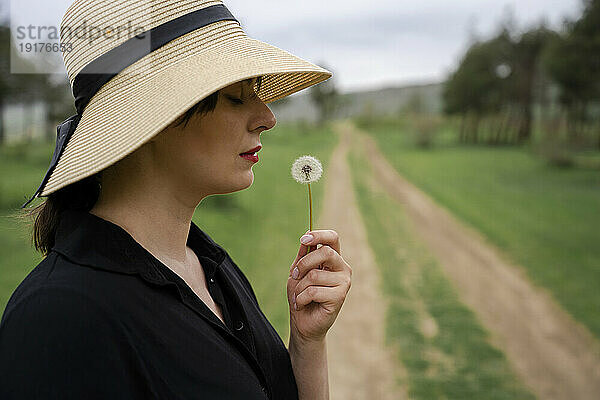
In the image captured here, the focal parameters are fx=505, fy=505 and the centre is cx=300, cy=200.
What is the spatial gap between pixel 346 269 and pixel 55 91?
27.5 meters

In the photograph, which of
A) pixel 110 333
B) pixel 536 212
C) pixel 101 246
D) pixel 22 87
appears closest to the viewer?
pixel 110 333

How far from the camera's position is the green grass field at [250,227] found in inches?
255

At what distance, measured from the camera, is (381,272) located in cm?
777

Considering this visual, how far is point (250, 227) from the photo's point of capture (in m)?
10.3

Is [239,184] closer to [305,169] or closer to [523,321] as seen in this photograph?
[305,169]

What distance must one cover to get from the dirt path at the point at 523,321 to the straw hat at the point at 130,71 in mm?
4515

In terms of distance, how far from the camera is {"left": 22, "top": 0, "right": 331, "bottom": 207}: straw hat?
1.19 m

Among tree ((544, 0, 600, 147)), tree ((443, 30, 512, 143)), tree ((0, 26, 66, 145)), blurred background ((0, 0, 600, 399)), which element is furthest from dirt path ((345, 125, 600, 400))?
tree ((443, 30, 512, 143))

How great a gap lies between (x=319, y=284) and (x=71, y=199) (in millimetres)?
712

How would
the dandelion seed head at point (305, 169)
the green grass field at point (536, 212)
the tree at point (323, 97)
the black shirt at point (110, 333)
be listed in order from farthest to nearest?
the tree at point (323, 97)
the green grass field at point (536, 212)
the dandelion seed head at point (305, 169)
the black shirt at point (110, 333)

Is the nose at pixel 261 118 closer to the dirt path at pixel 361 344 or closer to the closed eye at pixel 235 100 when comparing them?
the closed eye at pixel 235 100

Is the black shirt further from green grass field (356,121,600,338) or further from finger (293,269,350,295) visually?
green grass field (356,121,600,338)

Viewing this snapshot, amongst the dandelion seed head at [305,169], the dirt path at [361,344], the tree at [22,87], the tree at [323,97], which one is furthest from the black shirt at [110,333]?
Answer: the tree at [323,97]

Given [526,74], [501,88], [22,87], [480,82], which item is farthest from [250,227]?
[526,74]
